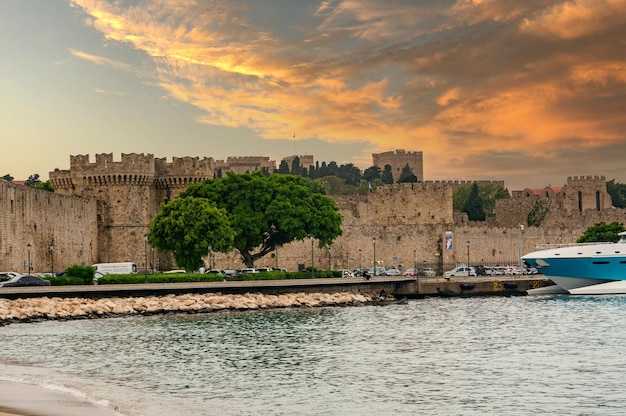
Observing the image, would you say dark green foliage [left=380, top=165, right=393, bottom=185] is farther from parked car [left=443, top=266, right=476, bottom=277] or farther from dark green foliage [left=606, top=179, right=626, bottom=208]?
parked car [left=443, top=266, right=476, bottom=277]

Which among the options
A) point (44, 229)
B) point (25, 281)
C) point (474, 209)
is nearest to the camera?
point (25, 281)

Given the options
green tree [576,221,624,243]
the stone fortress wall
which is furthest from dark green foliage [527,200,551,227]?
green tree [576,221,624,243]

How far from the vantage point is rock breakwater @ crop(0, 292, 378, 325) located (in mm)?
44844

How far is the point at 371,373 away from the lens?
30.8 metres

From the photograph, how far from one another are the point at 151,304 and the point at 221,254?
27071 millimetres

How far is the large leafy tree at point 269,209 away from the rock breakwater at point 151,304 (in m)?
7.25

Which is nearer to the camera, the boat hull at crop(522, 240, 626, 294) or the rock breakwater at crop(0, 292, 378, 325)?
the rock breakwater at crop(0, 292, 378, 325)

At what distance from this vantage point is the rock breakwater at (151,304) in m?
44.8

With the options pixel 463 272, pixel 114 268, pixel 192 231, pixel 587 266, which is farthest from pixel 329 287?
pixel 463 272

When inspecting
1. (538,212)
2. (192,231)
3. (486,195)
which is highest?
(486,195)

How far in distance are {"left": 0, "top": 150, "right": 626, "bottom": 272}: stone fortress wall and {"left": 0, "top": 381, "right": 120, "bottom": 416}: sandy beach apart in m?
30.7

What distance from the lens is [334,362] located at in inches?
1310

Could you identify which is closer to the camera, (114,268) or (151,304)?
(151,304)

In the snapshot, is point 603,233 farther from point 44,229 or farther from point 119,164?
point 44,229
